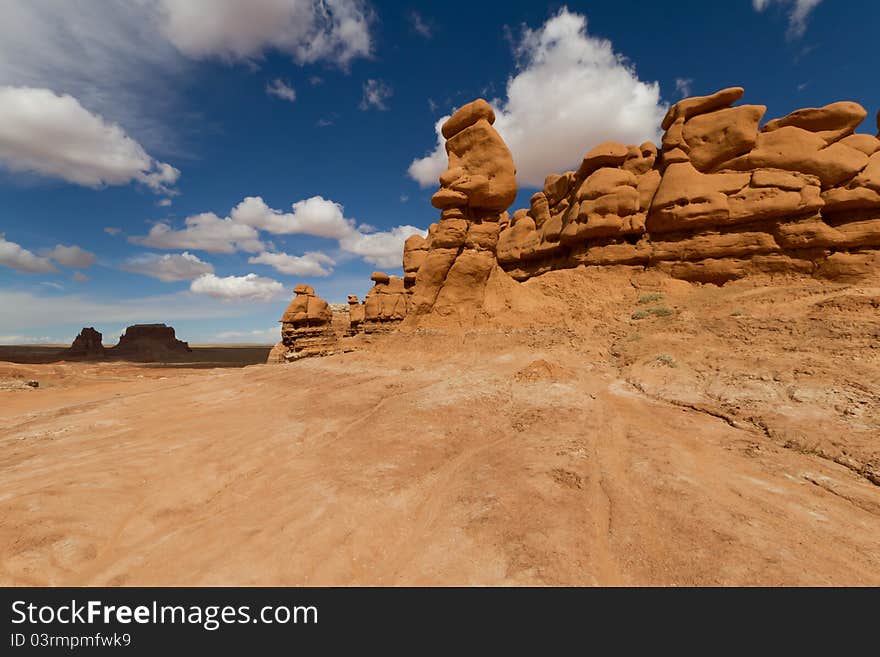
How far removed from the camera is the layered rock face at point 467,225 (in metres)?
16.2

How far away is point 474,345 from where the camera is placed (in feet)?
44.5

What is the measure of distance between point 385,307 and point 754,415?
24.8 m

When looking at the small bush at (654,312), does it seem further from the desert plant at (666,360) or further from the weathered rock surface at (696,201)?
the desert plant at (666,360)

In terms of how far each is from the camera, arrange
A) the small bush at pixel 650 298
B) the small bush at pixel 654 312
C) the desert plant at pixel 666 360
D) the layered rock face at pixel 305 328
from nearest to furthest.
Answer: the desert plant at pixel 666 360
the small bush at pixel 654 312
the small bush at pixel 650 298
the layered rock face at pixel 305 328

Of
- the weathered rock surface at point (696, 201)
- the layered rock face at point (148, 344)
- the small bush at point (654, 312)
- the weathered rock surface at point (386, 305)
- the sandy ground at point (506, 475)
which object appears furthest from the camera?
the layered rock face at point (148, 344)

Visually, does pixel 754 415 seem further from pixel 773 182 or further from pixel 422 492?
pixel 773 182

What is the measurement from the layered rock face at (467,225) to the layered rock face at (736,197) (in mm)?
5273

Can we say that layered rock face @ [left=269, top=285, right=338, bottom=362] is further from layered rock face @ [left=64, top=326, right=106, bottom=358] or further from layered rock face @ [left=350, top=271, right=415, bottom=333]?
layered rock face @ [left=64, top=326, right=106, bottom=358]

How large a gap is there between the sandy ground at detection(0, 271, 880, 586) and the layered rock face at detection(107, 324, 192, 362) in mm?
68648

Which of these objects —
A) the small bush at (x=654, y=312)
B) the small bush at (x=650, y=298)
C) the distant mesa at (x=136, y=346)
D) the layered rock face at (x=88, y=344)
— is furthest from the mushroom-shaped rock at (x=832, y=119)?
the layered rock face at (x=88, y=344)

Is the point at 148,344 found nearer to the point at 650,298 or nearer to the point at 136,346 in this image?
the point at 136,346

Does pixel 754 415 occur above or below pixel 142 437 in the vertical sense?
above

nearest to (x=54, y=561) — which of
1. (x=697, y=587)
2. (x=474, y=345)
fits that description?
(x=697, y=587)
